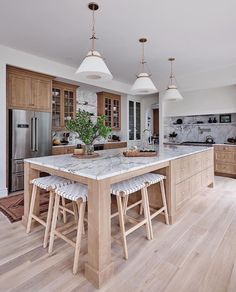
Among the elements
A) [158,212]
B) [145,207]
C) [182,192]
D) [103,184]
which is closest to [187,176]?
[182,192]

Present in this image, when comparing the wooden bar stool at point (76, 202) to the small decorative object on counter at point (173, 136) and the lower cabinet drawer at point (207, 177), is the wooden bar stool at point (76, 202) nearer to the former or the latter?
the lower cabinet drawer at point (207, 177)

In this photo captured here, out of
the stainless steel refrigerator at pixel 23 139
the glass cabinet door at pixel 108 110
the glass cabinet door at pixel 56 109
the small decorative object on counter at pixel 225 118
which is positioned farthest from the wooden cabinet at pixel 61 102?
the small decorative object on counter at pixel 225 118

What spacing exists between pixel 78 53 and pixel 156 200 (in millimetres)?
3063

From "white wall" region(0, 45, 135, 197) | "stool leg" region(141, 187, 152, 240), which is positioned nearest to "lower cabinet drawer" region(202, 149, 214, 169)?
"stool leg" region(141, 187, 152, 240)

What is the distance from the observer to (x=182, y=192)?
8.86 ft

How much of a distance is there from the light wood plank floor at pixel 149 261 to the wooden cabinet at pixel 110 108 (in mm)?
4241

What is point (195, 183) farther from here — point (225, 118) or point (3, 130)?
point (3, 130)

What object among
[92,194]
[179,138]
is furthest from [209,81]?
[92,194]

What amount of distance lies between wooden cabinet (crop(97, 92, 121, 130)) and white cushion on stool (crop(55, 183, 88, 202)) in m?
4.41

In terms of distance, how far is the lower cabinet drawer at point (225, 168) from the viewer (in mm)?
4738

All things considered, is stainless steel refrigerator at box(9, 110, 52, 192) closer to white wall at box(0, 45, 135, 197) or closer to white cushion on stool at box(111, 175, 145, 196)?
white wall at box(0, 45, 135, 197)

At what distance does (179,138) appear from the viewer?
20.3 ft

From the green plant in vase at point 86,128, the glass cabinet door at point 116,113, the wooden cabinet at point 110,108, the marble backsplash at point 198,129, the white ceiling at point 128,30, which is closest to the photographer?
the green plant in vase at point 86,128

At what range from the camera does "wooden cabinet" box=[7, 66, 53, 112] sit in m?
3.66
